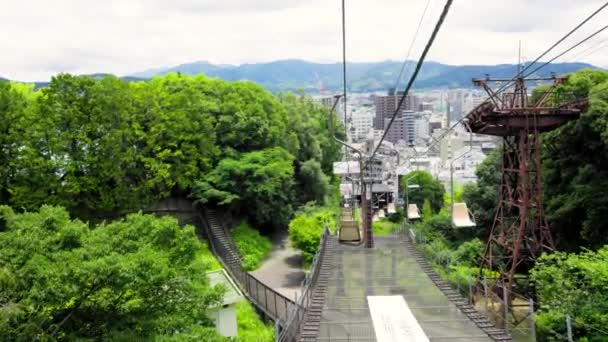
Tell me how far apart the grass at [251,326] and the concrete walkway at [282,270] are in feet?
8.20

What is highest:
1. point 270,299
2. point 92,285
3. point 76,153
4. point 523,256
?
point 76,153

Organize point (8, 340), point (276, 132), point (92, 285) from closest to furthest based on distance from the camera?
point (8, 340)
point (92, 285)
point (276, 132)

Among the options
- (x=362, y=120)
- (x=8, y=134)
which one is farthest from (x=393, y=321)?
(x=362, y=120)

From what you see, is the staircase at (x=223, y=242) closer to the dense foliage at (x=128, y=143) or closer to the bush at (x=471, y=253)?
the dense foliage at (x=128, y=143)

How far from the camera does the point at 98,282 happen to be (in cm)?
975

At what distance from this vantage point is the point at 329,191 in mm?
34156

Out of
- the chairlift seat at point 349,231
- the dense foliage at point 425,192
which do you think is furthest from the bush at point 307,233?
the dense foliage at point 425,192

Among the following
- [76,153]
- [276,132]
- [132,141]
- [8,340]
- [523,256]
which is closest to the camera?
[8,340]

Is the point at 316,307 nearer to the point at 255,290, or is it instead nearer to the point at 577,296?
the point at 577,296

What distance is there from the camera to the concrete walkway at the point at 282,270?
21.9 metres

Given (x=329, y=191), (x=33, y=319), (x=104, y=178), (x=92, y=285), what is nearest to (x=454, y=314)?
(x=92, y=285)

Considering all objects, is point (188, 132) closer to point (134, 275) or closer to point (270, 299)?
point (270, 299)

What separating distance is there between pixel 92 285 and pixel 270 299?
344 inches

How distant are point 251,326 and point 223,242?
7.00 m
